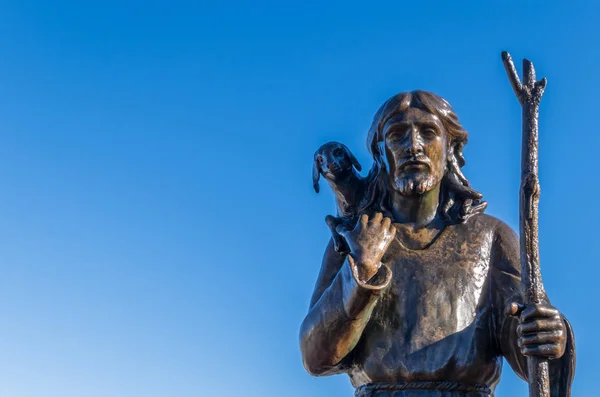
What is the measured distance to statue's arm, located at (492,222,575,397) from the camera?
564 cm

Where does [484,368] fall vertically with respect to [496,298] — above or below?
below

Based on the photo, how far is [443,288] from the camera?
604 centimetres

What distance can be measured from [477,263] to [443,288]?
34cm

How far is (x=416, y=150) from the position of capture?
622cm

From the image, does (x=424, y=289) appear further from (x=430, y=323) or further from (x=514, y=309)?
(x=514, y=309)

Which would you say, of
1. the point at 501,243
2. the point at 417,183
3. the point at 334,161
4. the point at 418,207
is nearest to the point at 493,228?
the point at 501,243

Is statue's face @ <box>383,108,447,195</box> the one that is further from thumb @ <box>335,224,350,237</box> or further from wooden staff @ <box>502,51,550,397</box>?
wooden staff @ <box>502,51,550,397</box>

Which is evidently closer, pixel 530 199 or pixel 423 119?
pixel 530 199

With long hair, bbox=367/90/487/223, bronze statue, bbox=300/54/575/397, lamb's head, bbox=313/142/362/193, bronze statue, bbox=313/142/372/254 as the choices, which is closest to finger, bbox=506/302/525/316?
bronze statue, bbox=300/54/575/397

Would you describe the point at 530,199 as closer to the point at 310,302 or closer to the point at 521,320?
the point at 521,320

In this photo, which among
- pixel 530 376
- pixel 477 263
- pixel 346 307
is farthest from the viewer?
pixel 477 263

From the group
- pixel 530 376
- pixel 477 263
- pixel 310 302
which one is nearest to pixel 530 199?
pixel 477 263

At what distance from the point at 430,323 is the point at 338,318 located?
2.08 ft

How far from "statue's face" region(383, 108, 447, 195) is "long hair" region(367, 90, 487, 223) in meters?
0.08
